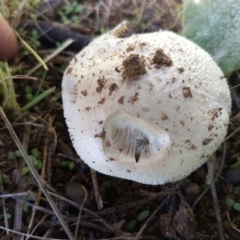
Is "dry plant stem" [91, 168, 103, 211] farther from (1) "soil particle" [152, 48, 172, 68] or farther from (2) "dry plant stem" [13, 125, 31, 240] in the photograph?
(1) "soil particle" [152, 48, 172, 68]

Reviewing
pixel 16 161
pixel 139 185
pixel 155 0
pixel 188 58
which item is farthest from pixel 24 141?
pixel 155 0

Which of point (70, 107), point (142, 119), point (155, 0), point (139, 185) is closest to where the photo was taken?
point (142, 119)

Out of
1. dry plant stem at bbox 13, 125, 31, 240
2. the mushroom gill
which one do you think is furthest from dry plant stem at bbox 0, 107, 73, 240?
the mushroom gill

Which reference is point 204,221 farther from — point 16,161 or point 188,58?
point 16,161

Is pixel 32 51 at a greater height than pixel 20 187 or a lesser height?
greater

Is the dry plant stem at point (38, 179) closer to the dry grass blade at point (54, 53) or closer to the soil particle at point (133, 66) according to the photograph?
the dry grass blade at point (54, 53)

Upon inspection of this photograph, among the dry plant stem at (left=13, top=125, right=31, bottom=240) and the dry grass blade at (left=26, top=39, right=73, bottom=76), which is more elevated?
the dry grass blade at (left=26, top=39, right=73, bottom=76)

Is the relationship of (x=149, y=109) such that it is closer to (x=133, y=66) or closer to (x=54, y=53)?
(x=133, y=66)

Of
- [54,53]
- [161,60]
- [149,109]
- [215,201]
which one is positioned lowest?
[215,201]

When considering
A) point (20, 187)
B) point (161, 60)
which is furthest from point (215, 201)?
point (20, 187)
